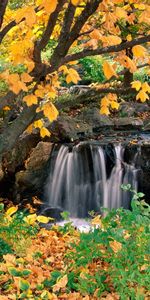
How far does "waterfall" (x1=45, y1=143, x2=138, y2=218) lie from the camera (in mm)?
9352

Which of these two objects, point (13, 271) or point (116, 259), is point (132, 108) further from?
point (13, 271)

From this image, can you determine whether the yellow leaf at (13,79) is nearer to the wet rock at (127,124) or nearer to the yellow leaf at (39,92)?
the yellow leaf at (39,92)

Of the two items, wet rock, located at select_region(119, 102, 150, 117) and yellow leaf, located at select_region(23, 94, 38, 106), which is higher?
wet rock, located at select_region(119, 102, 150, 117)

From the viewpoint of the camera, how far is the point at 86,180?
31.5ft

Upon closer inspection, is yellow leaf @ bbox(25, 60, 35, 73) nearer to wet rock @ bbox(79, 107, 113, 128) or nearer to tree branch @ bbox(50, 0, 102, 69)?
tree branch @ bbox(50, 0, 102, 69)

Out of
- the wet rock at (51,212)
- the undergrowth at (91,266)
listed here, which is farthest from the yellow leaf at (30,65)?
the wet rock at (51,212)

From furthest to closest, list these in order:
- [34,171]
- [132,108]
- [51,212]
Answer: [132,108], [34,171], [51,212]

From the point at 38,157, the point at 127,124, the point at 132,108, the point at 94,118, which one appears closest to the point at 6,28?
the point at 38,157

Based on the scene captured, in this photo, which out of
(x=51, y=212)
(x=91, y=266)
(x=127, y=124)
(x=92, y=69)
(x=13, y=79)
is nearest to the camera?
(x=13, y=79)

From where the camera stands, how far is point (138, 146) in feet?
30.7

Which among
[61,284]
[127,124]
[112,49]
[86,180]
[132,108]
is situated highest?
[132,108]

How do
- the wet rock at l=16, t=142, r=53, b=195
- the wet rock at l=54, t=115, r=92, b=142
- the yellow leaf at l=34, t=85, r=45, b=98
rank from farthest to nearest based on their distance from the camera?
the wet rock at l=54, t=115, r=92, b=142 → the wet rock at l=16, t=142, r=53, b=195 → the yellow leaf at l=34, t=85, r=45, b=98

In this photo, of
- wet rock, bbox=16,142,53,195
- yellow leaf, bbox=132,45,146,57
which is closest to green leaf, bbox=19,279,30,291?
yellow leaf, bbox=132,45,146,57

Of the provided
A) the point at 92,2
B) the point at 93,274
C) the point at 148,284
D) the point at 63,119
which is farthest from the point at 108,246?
the point at 63,119
